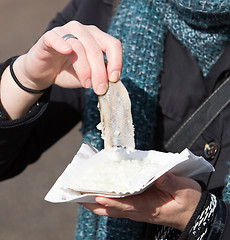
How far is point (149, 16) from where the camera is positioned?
1869 millimetres

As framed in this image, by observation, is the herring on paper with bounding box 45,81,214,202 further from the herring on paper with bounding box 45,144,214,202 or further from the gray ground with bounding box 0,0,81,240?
the gray ground with bounding box 0,0,81,240

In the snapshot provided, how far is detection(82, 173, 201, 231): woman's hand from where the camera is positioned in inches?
52.2

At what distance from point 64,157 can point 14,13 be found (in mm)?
2823

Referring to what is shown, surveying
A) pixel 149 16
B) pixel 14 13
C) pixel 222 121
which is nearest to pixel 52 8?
pixel 14 13

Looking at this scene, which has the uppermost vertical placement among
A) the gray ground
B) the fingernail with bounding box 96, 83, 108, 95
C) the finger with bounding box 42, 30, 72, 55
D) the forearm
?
the finger with bounding box 42, 30, 72, 55

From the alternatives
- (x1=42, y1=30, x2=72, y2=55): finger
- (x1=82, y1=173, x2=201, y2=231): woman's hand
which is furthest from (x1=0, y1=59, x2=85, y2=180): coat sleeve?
(x1=82, y1=173, x2=201, y2=231): woman's hand

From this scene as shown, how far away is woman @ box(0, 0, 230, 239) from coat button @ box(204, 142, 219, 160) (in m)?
0.01

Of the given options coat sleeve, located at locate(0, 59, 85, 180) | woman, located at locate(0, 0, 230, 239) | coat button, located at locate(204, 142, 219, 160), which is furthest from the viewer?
coat sleeve, located at locate(0, 59, 85, 180)

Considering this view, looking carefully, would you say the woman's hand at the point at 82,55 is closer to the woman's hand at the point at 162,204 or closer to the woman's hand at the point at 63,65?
the woman's hand at the point at 63,65

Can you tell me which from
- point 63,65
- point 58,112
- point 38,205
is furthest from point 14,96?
point 38,205

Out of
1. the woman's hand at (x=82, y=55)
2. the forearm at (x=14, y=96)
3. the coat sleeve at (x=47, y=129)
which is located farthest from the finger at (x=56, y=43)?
the coat sleeve at (x=47, y=129)

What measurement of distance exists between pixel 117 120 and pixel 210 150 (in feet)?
1.36

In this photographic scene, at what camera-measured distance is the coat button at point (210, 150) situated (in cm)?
161

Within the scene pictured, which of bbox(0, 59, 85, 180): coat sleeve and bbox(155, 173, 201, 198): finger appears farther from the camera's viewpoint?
bbox(0, 59, 85, 180): coat sleeve
